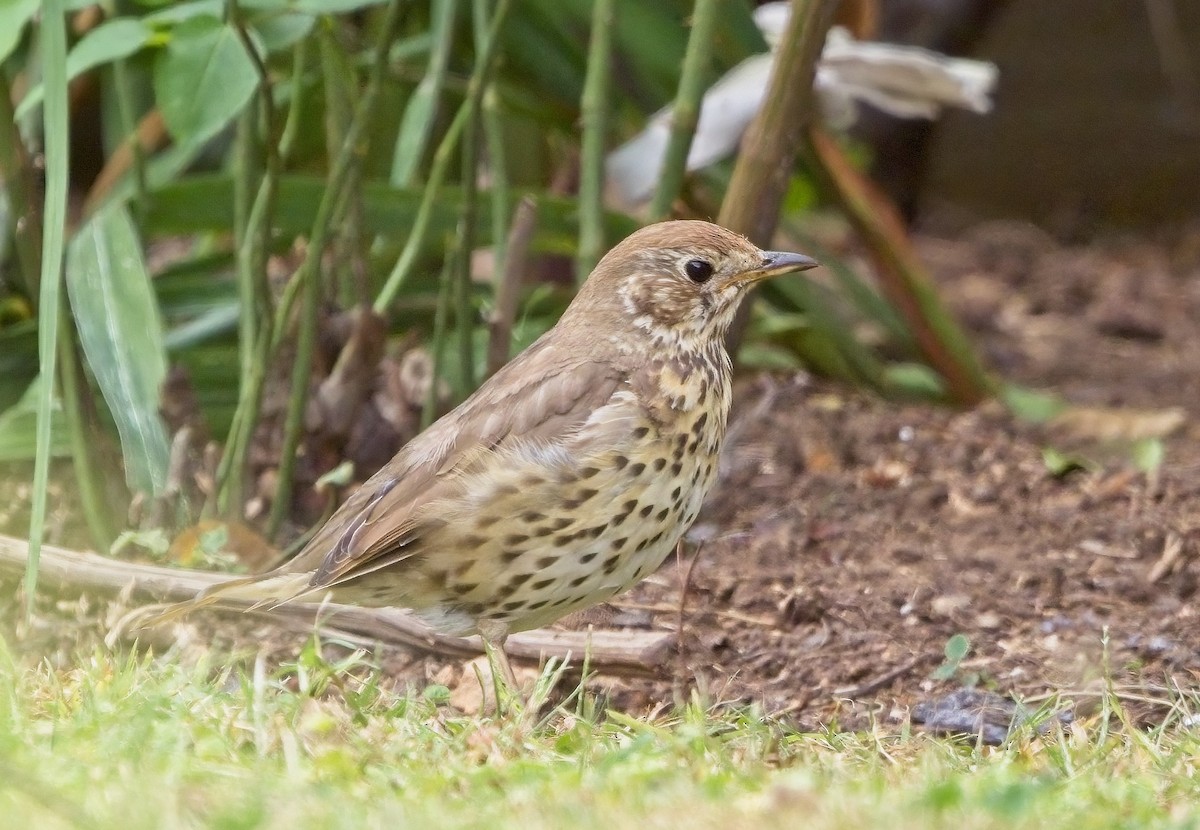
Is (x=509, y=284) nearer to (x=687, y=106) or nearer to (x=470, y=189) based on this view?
(x=470, y=189)

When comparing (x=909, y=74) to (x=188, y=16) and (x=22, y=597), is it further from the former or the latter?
(x=22, y=597)

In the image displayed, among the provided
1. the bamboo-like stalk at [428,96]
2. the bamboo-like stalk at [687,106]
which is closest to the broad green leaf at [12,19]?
the bamboo-like stalk at [428,96]

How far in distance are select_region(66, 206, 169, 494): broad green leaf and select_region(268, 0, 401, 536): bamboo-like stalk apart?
31 centimetres

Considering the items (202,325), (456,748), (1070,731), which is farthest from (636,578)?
(202,325)

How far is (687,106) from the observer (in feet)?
14.4

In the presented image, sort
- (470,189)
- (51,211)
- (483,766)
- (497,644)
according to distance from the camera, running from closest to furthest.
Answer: (483,766) → (51,211) → (497,644) → (470,189)

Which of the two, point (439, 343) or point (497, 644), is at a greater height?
point (439, 343)

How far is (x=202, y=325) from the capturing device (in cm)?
491

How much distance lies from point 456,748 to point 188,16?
67.6 inches

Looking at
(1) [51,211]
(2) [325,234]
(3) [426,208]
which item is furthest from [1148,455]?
(1) [51,211]

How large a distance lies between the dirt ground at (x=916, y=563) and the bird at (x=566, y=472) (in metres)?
0.38

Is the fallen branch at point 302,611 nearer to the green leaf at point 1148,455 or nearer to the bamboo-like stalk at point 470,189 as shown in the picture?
the bamboo-like stalk at point 470,189

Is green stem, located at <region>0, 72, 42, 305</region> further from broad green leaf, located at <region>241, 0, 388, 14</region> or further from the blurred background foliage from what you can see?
broad green leaf, located at <region>241, 0, 388, 14</region>

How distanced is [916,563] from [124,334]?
211 centimetres
